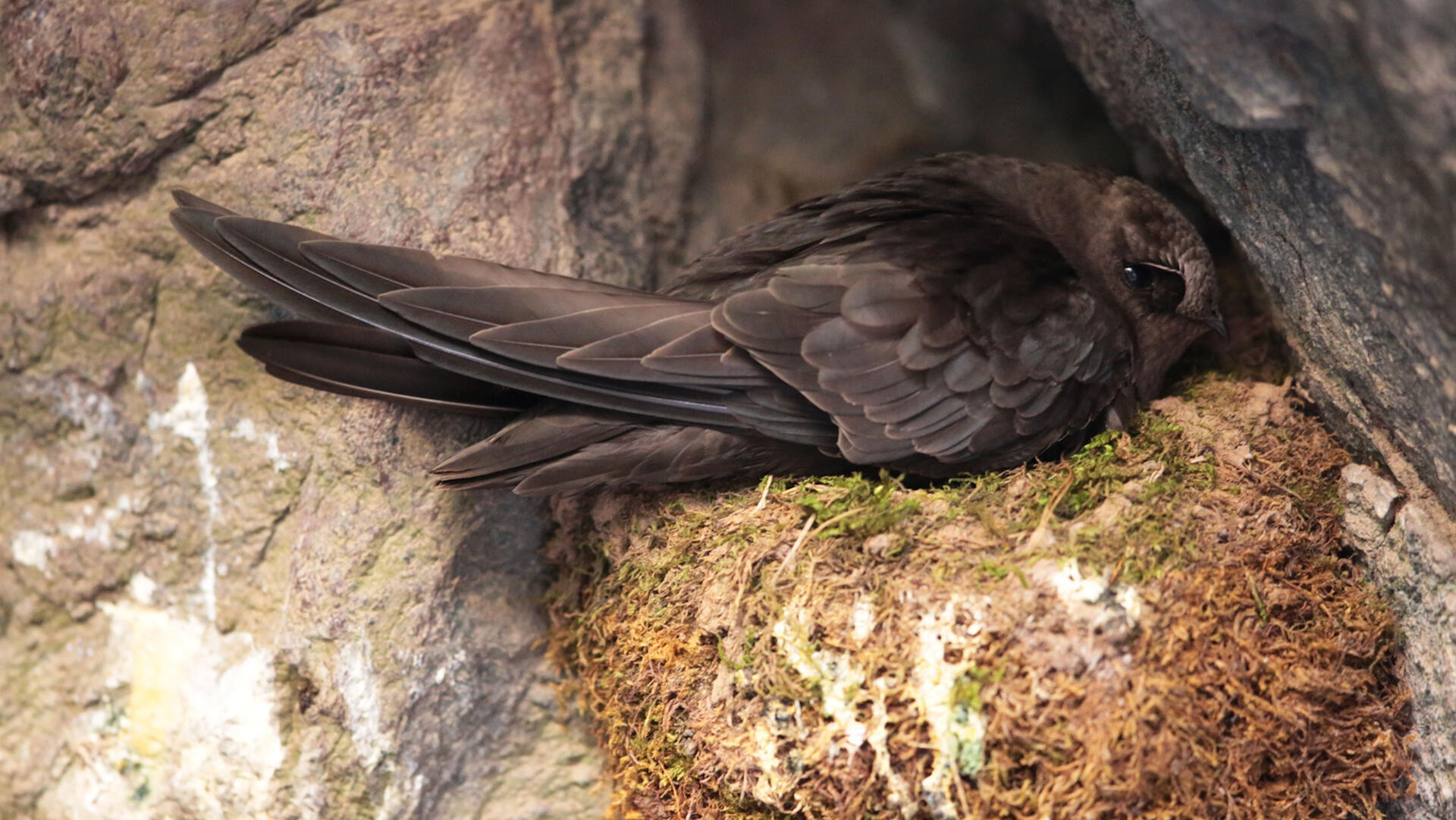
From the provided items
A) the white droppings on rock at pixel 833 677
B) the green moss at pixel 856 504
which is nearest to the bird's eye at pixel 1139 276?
the green moss at pixel 856 504

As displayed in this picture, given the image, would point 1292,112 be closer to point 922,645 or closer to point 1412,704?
point 922,645

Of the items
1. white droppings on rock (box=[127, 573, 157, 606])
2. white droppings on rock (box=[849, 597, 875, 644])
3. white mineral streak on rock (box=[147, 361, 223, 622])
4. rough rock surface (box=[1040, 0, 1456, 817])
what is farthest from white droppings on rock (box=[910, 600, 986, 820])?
white droppings on rock (box=[127, 573, 157, 606])

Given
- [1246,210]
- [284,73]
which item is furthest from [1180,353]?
[284,73]

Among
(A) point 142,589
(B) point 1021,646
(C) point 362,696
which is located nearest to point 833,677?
(B) point 1021,646

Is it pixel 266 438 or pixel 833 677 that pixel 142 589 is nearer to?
pixel 266 438

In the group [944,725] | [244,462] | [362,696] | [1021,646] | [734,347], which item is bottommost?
[362,696]

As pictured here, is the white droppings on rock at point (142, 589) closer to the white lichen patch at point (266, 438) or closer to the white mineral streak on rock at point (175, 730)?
the white mineral streak on rock at point (175, 730)

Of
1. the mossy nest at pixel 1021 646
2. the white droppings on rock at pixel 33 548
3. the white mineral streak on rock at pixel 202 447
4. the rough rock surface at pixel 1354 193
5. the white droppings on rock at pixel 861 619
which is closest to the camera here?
the rough rock surface at pixel 1354 193
